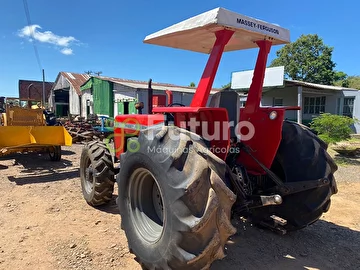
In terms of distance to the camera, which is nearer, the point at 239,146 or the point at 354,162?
the point at 239,146

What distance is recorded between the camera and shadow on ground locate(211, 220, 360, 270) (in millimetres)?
3010

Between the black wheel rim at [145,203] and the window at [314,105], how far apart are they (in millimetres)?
18794

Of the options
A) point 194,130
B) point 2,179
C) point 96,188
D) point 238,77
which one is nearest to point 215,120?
point 194,130

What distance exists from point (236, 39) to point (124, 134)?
2102mm

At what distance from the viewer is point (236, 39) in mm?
3219

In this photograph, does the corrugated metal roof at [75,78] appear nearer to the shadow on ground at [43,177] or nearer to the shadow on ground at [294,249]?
the shadow on ground at [43,177]

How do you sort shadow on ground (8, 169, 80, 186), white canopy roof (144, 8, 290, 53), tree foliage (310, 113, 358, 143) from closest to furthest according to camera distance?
1. white canopy roof (144, 8, 290, 53)
2. shadow on ground (8, 169, 80, 186)
3. tree foliage (310, 113, 358, 143)

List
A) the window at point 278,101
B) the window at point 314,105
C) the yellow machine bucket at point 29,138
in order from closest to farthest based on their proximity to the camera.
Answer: the yellow machine bucket at point 29,138, the window at point 314,105, the window at point 278,101

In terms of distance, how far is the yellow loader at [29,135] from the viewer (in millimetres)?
7023

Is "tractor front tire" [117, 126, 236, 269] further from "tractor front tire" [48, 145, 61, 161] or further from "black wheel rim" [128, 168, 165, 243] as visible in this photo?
"tractor front tire" [48, 145, 61, 161]

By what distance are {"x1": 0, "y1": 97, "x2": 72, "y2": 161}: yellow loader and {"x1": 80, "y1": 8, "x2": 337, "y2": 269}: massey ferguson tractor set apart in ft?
14.5

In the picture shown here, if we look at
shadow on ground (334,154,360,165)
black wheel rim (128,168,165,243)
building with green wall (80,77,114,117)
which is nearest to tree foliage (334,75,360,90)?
building with green wall (80,77,114,117)

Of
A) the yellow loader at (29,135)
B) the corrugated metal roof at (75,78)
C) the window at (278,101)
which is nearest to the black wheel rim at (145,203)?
the yellow loader at (29,135)

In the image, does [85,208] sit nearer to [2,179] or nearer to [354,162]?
[2,179]
